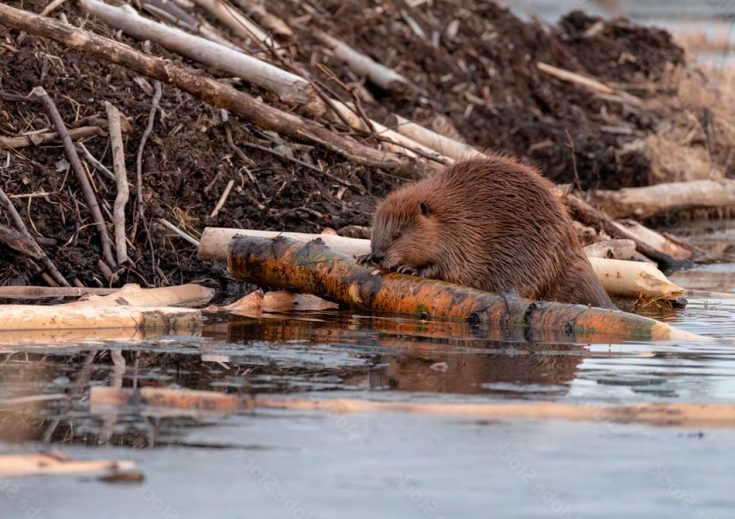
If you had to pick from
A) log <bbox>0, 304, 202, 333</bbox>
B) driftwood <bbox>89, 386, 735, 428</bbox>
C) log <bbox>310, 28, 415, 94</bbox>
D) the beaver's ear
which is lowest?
driftwood <bbox>89, 386, 735, 428</bbox>

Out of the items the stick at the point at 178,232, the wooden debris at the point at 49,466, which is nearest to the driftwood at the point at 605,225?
the stick at the point at 178,232

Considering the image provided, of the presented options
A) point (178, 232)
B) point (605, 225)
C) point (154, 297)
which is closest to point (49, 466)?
point (154, 297)

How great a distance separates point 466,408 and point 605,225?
5.02 metres

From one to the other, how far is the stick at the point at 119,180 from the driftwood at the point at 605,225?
3008mm

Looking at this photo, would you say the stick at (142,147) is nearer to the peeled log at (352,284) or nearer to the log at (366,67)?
the peeled log at (352,284)

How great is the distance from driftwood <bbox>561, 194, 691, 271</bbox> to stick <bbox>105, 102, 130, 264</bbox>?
9.87 ft

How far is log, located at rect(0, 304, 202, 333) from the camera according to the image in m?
5.58

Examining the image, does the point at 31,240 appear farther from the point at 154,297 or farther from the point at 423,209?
the point at 423,209

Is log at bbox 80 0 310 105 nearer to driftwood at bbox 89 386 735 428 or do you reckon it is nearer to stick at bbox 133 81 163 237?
stick at bbox 133 81 163 237

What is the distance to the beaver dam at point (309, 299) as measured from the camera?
12.4ft

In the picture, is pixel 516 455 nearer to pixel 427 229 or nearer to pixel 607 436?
pixel 607 436

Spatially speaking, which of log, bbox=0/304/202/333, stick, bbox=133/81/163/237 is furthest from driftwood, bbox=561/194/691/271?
log, bbox=0/304/202/333

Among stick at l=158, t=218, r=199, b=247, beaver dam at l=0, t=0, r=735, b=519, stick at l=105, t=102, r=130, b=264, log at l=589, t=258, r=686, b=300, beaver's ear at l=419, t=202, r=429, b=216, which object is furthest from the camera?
stick at l=158, t=218, r=199, b=247

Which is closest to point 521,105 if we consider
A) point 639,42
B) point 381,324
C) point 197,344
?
point 639,42
